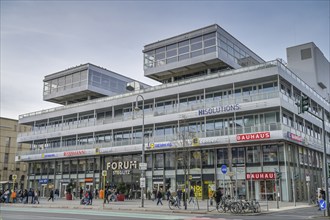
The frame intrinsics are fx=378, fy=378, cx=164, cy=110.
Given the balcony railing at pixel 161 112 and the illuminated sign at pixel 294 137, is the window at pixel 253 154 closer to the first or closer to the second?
the illuminated sign at pixel 294 137

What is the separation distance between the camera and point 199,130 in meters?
45.3

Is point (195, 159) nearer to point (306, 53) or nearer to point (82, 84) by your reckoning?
point (82, 84)

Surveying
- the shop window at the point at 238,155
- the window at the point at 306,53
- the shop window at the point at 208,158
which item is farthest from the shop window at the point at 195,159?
the window at the point at 306,53

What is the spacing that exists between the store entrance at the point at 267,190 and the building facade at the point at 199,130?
0.33ft

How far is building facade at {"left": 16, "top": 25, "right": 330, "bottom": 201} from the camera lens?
39625mm

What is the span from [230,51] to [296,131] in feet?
46.7

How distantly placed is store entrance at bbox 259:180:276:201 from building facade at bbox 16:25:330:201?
3.9 inches

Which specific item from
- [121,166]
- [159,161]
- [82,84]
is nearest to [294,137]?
[159,161]

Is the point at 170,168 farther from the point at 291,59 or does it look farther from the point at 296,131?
the point at 291,59

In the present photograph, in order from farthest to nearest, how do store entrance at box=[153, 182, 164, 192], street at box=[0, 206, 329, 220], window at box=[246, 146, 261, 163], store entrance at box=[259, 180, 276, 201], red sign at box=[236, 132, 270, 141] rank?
1. store entrance at box=[153, 182, 164, 192]
2. window at box=[246, 146, 261, 163]
3. store entrance at box=[259, 180, 276, 201]
4. red sign at box=[236, 132, 270, 141]
5. street at box=[0, 206, 329, 220]

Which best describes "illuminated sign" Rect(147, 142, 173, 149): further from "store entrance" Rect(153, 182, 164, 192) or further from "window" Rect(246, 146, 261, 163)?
"window" Rect(246, 146, 261, 163)

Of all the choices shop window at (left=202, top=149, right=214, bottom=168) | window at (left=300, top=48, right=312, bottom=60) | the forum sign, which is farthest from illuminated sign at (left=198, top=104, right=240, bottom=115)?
window at (left=300, top=48, right=312, bottom=60)

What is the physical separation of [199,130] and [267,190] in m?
10.8

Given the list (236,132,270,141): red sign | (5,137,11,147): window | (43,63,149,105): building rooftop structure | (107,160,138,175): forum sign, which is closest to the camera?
(236,132,270,141): red sign
